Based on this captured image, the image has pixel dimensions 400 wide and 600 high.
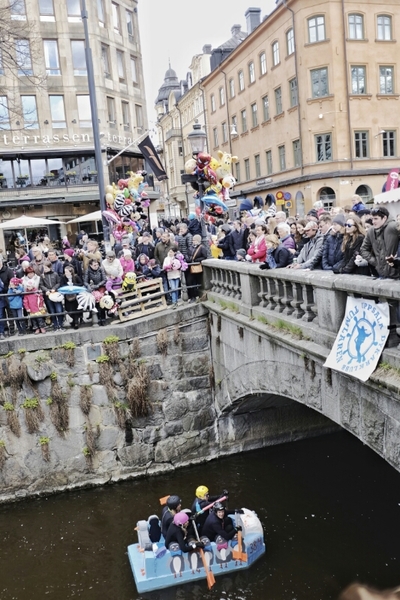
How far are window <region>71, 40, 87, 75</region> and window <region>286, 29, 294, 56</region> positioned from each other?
36.4 feet

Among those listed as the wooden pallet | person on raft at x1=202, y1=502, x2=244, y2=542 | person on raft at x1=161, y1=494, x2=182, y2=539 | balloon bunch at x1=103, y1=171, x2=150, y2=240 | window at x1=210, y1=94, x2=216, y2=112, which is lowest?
person on raft at x1=202, y1=502, x2=244, y2=542

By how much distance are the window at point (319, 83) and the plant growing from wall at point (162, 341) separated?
2246cm

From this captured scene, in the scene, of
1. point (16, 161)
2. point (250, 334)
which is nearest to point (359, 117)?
point (16, 161)

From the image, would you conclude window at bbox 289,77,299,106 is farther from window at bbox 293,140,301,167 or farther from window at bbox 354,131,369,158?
window at bbox 354,131,369,158

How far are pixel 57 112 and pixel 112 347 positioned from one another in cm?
2077

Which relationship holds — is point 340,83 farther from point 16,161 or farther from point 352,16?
point 16,161

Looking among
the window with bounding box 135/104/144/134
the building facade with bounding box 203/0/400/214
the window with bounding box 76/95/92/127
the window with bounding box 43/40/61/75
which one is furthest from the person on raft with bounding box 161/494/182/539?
the window with bounding box 135/104/144/134

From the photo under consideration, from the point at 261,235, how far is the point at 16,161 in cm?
2210

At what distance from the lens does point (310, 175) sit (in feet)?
100

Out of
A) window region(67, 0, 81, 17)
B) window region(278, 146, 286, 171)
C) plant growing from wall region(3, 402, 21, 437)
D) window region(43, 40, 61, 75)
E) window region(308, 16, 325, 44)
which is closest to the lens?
plant growing from wall region(3, 402, 21, 437)

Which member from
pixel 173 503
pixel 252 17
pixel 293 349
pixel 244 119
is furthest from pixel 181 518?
pixel 252 17

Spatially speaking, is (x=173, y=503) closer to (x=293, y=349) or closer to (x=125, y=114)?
(x=293, y=349)

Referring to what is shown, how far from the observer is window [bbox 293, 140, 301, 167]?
3180cm

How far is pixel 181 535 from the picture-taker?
30.1ft
